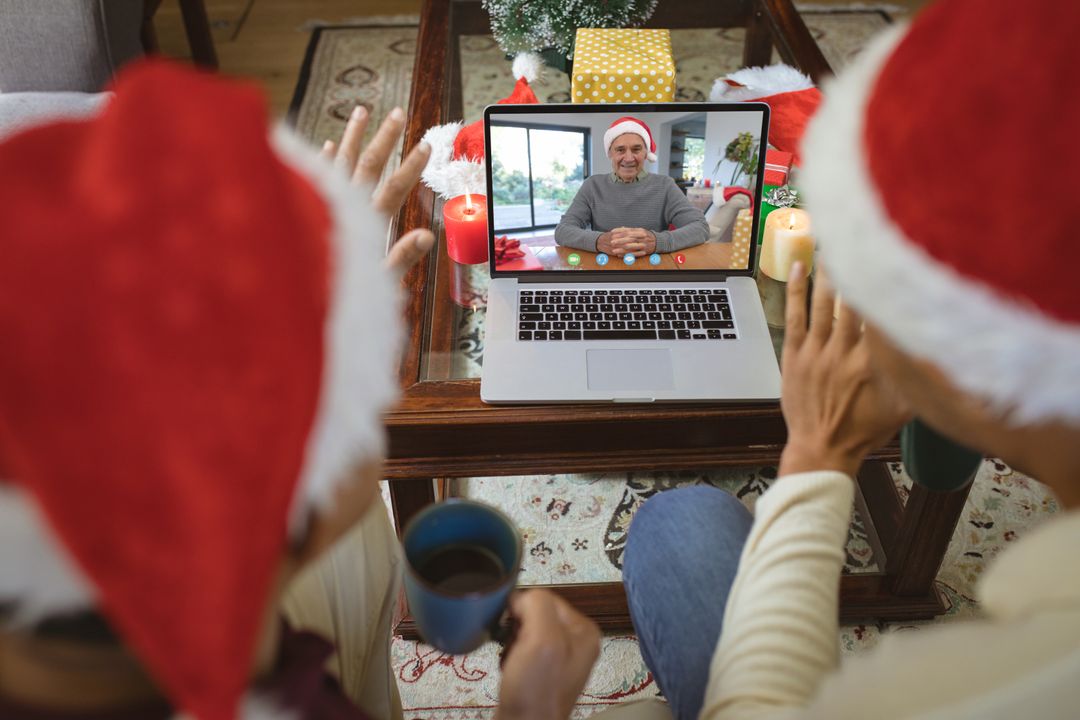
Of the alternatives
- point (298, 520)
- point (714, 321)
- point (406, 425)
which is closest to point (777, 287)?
point (714, 321)

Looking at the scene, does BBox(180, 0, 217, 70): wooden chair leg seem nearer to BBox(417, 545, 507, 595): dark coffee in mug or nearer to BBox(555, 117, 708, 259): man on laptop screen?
BBox(555, 117, 708, 259): man on laptop screen

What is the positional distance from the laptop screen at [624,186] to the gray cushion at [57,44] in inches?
43.0

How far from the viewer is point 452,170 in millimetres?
1305

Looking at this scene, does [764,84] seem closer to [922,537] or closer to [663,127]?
[663,127]

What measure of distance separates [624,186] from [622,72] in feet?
1.08

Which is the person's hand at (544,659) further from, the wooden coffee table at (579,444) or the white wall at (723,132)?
the white wall at (723,132)

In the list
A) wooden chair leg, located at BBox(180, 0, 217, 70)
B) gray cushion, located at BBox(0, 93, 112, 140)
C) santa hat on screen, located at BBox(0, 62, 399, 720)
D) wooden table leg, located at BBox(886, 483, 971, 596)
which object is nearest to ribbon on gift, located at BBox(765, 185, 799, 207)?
wooden table leg, located at BBox(886, 483, 971, 596)

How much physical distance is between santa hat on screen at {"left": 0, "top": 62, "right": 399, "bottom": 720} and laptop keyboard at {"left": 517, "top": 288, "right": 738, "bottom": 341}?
2.26ft

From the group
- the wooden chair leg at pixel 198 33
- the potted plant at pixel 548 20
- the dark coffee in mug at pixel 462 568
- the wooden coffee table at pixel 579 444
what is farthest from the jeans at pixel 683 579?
the wooden chair leg at pixel 198 33

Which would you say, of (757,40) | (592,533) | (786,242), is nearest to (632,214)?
(786,242)

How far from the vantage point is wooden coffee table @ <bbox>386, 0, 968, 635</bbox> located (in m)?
1.02

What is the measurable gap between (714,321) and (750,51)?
121cm

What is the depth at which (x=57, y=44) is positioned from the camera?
5.47 ft

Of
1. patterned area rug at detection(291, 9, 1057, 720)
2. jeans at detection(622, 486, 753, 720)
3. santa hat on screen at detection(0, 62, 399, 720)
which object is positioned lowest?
patterned area rug at detection(291, 9, 1057, 720)
